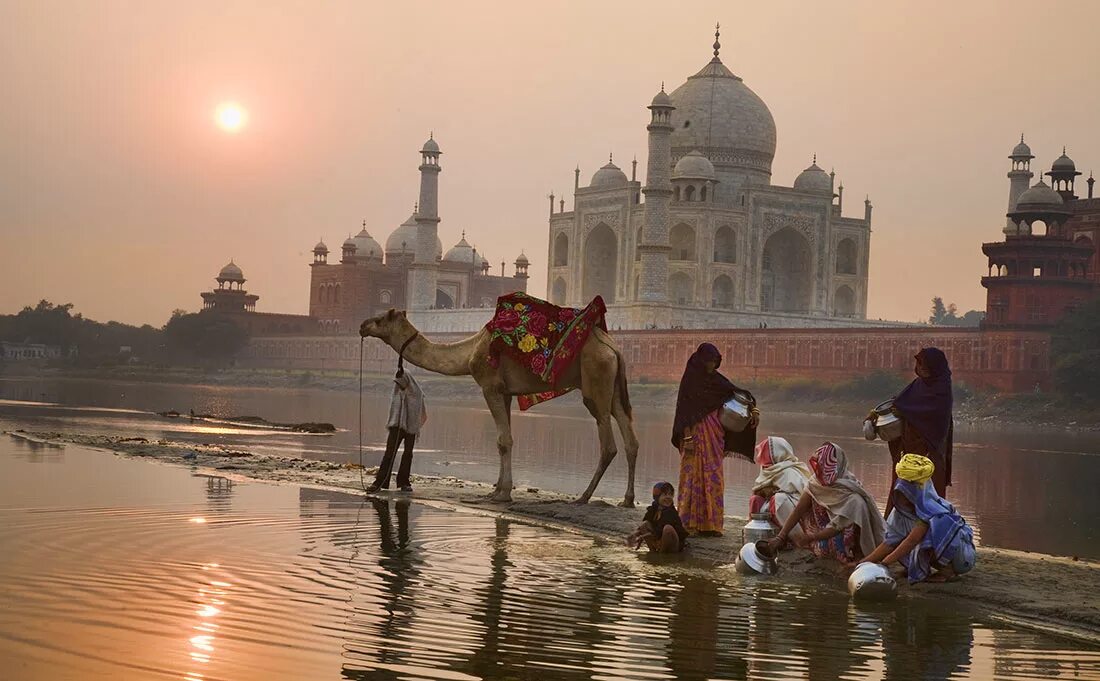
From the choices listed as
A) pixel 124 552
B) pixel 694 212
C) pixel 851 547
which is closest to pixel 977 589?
pixel 851 547

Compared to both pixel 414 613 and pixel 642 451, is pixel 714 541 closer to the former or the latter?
pixel 414 613

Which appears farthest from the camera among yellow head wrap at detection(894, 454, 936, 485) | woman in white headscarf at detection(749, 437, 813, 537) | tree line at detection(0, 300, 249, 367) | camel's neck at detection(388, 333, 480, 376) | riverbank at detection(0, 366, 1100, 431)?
tree line at detection(0, 300, 249, 367)

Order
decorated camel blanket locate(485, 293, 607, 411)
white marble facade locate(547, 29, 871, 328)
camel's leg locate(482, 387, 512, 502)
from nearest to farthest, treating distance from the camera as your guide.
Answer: decorated camel blanket locate(485, 293, 607, 411)
camel's leg locate(482, 387, 512, 502)
white marble facade locate(547, 29, 871, 328)

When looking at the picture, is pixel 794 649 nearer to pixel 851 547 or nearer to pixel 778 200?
pixel 851 547

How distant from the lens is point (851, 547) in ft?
25.3

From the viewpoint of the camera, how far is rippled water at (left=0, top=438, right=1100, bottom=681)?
208 inches

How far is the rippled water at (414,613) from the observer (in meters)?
5.29

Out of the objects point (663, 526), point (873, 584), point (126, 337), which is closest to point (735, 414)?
point (663, 526)

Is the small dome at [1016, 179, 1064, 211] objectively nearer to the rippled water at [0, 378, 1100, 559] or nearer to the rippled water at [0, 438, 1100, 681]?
the rippled water at [0, 378, 1100, 559]

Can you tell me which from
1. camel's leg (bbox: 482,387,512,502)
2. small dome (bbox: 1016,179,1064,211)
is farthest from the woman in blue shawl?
small dome (bbox: 1016,179,1064,211)

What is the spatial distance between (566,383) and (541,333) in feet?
1.30

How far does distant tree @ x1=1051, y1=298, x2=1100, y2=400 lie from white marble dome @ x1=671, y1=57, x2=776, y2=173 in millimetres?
23009

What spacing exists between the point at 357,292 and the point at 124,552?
222 ft

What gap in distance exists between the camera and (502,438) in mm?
10883
